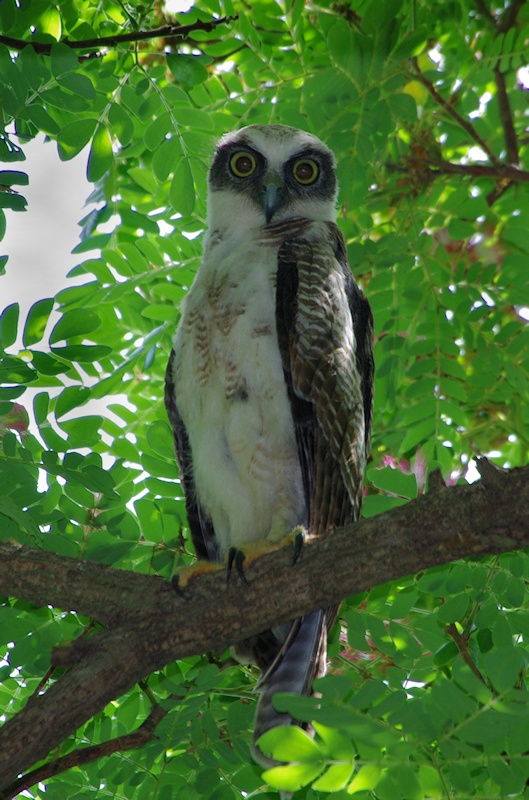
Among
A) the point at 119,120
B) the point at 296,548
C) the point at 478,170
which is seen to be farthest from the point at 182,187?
the point at 296,548

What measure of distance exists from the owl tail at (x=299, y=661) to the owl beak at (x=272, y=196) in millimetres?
1522

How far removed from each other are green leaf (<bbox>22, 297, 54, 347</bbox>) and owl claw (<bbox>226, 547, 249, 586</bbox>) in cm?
91

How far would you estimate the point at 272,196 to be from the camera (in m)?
3.34

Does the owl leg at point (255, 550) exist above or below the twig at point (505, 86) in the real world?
below

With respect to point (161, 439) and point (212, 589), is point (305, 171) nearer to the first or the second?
point (161, 439)

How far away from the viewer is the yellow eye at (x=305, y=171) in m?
3.43

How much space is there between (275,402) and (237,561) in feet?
1.91

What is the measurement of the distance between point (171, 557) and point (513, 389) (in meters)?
1.53

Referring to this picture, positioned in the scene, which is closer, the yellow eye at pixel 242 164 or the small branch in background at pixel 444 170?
the small branch in background at pixel 444 170

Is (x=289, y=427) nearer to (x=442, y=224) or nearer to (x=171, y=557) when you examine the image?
(x=171, y=557)

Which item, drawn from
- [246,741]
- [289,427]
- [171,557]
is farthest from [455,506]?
[171,557]

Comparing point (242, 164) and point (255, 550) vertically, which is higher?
point (242, 164)

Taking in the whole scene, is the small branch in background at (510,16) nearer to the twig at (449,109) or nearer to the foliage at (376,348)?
the foliage at (376,348)

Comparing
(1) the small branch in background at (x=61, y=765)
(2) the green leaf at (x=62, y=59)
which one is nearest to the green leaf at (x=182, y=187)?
(2) the green leaf at (x=62, y=59)
